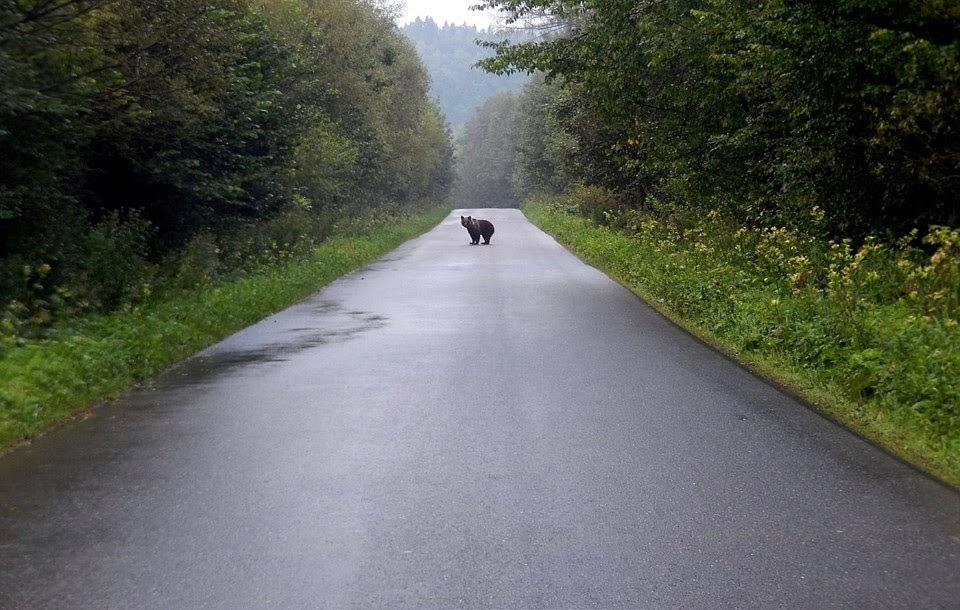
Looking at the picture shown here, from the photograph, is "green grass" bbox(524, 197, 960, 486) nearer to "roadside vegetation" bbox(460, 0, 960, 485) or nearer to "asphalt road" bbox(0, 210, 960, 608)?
"roadside vegetation" bbox(460, 0, 960, 485)

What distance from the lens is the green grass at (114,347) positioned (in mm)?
9156

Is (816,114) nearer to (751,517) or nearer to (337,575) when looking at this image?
(751,517)

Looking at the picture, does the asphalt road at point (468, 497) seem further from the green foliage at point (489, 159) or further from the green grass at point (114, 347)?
the green foliage at point (489, 159)

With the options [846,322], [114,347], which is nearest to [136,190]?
[114,347]

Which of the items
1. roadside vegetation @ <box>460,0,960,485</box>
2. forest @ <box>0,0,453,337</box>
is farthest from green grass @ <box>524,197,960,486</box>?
forest @ <box>0,0,453,337</box>

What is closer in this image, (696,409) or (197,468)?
(197,468)

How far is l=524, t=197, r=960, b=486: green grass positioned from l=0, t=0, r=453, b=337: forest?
7.99 metres

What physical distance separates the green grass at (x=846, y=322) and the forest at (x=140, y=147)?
26.2 feet

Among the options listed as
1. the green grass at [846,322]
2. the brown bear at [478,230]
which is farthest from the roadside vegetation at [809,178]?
the brown bear at [478,230]

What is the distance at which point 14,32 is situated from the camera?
11.4 m

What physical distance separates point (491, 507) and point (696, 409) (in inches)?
140

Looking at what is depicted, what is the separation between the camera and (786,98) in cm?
1539

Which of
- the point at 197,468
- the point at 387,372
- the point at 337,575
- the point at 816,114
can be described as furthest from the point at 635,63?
the point at 337,575

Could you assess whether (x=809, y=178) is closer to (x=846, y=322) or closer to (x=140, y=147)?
(x=846, y=322)
